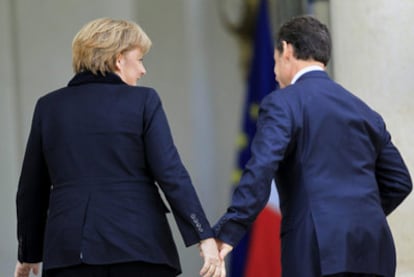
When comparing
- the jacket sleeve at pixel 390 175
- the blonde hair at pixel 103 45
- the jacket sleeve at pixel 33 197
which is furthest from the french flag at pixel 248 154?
the blonde hair at pixel 103 45

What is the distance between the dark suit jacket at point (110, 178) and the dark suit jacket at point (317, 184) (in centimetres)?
21

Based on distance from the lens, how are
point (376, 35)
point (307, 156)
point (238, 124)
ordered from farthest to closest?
point (238, 124)
point (376, 35)
point (307, 156)

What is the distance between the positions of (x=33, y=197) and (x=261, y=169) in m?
0.85

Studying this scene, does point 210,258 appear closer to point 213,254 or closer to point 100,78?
point 213,254

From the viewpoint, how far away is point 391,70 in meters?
5.12

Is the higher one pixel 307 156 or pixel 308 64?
pixel 308 64

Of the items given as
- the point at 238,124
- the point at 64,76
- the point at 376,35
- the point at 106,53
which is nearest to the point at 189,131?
the point at 238,124

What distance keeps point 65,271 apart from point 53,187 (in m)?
0.31

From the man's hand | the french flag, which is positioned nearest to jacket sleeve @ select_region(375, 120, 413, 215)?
the man's hand

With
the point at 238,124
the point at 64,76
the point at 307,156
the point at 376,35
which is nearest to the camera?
the point at 307,156

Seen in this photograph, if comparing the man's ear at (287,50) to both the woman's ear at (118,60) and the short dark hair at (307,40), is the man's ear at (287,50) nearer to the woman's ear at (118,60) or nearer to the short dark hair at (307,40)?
the short dark hair at (307,40)

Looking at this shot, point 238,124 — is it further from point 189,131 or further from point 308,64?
point 308,64

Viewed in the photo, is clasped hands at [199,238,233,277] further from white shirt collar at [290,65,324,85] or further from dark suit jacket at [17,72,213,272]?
white shirt collar at [290,65,324,85]

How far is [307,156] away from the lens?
154 inches
